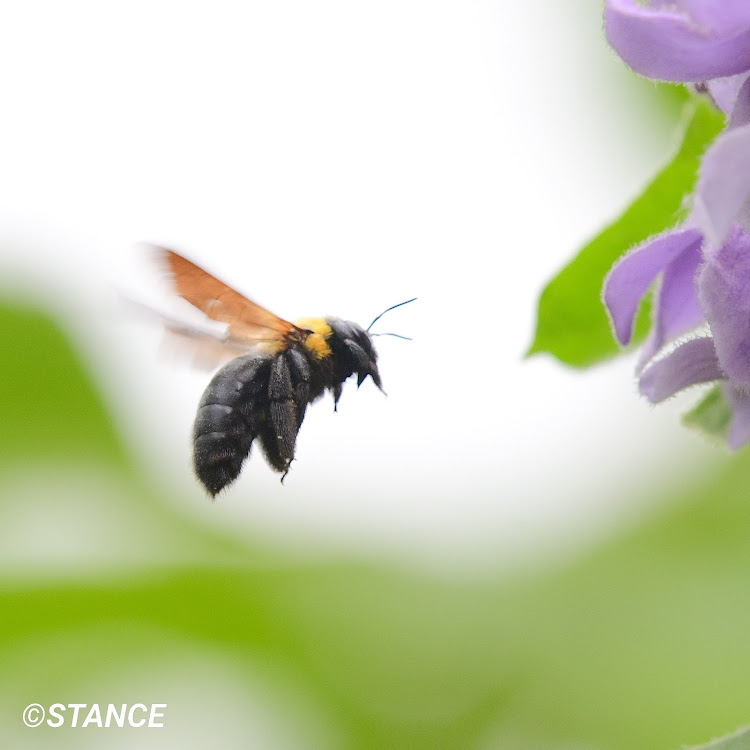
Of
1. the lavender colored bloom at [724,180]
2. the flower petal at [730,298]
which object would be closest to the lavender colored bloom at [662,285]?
the flower petal at [730,298]

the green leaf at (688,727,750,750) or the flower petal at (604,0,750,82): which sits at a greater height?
the flower petal at (604,0,750,82)

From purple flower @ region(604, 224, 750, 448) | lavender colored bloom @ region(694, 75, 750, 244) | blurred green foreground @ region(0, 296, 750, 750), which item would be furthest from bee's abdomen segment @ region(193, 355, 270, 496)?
blurred green foreground @ region(0, 296, 750, 750)

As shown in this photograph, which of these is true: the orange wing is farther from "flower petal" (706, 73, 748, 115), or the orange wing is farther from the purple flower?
"flower petal" (706, 73, 748, 115)

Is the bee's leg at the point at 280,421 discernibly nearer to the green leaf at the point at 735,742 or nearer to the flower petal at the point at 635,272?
the flower petal at the point at 635,272

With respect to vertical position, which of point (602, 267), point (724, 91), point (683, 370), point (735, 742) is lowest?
point (735, 742)

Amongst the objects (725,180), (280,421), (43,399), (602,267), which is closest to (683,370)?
(602,267)

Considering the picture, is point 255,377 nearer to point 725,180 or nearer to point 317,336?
point 317,336
